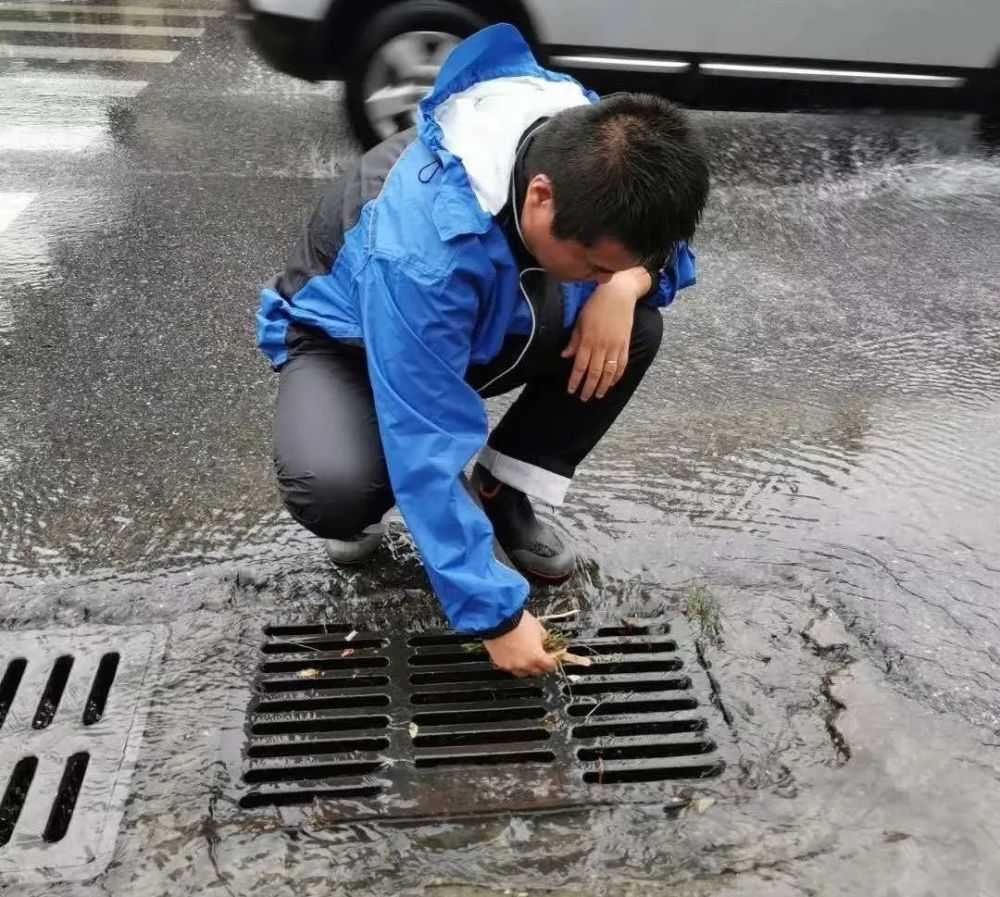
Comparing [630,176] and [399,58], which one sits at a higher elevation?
[630,176]

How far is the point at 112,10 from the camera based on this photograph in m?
7.07

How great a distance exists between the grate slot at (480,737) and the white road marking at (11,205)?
9.93 ft

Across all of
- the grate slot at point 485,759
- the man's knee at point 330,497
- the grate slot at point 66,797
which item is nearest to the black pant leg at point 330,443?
the man's knee at point 330,497

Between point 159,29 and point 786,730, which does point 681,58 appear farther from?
point 159,29

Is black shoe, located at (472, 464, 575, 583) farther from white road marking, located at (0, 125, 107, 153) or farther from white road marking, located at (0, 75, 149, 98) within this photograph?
white road marking, located at (0, 75, 149, 98)

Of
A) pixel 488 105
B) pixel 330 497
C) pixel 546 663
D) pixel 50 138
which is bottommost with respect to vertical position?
pixel 50 138

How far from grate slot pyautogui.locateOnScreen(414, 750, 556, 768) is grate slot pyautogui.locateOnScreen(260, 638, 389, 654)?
33 cm

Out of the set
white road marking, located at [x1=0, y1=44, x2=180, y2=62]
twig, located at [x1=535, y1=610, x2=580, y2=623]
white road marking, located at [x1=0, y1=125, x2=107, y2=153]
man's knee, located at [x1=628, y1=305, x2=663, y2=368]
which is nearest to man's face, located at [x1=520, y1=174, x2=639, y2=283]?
man's knee, located at [x1=628, y1=305, x2=663, y2=368]

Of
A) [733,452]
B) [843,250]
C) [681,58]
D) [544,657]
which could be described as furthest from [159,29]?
[544,657]

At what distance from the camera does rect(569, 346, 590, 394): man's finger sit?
2.10 metres

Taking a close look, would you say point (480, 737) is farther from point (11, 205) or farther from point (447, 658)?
point (11, 205)

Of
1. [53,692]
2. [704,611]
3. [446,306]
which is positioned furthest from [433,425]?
[53,692]

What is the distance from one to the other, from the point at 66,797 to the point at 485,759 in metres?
0.79

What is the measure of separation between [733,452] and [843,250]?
1657mm
